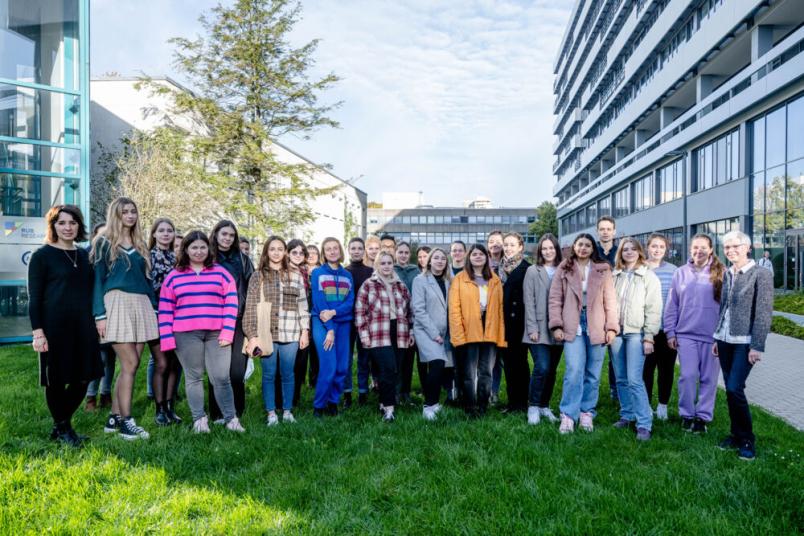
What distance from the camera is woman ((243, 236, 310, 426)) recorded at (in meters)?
5.73

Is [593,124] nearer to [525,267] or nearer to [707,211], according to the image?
[707,211]

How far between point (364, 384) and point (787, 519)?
15.0 ft

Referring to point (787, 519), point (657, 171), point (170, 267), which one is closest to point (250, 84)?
point (170, 267)

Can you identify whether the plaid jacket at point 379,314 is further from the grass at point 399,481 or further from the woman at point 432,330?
the grass at point 399,481

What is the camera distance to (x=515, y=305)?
20.5 feet

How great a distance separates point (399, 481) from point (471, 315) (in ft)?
7.69

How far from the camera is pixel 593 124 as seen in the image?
49.2m

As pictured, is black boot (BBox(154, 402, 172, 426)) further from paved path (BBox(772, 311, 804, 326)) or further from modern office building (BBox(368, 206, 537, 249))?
modern office building (BBox(368, 206, 537, 249))

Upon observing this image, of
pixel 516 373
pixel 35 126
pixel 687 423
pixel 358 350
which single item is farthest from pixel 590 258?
pixel 35 126

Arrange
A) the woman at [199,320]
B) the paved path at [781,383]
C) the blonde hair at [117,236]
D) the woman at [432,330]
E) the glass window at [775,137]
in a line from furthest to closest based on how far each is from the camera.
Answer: the glass window at [775,137], the paved path at [781,383], the woman at [432,330], the woman at [199,320], the blonde hair at [117,236]

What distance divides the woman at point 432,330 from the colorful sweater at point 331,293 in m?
0.82

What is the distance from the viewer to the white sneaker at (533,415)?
225 inches

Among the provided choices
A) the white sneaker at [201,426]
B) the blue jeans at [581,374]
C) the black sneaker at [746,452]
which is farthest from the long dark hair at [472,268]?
the white sneaker at [201,426]

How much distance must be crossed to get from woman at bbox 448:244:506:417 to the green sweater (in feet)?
11.1
